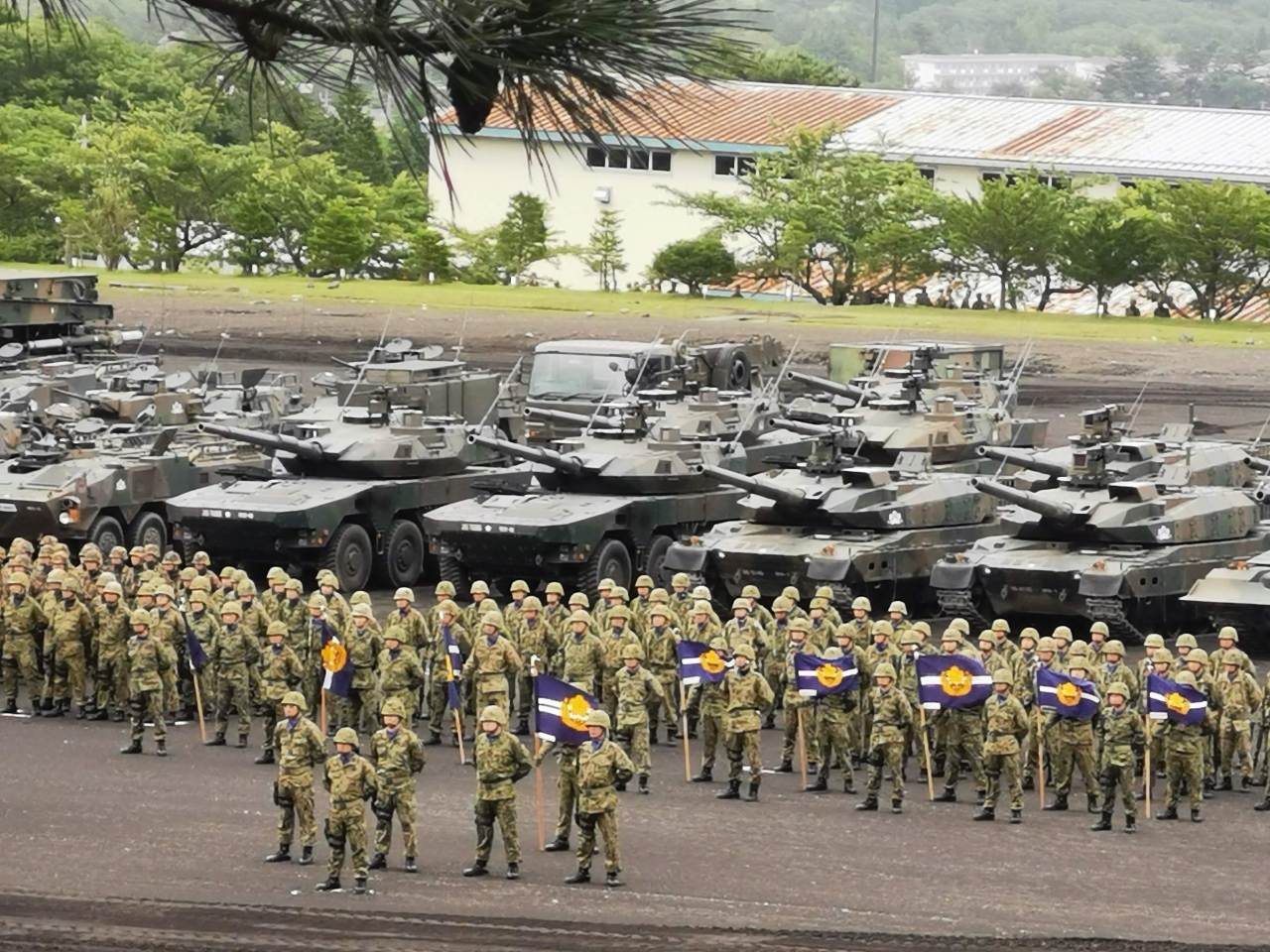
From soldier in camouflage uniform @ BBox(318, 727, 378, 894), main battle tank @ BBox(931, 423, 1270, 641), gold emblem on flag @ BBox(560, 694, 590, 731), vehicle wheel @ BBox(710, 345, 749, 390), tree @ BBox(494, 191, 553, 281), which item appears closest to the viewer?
soldier in camouflage uniform @ BBox(318, 727, 378, 894)

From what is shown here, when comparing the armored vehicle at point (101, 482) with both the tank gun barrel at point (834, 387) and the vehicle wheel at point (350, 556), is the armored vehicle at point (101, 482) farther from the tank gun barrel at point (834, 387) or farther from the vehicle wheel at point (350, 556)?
the tank gun barrel at point (834, 387)

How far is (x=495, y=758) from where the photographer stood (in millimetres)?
14680

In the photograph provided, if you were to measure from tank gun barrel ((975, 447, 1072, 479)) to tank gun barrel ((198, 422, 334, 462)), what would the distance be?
263 inches

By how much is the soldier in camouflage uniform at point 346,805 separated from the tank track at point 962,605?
386 inches

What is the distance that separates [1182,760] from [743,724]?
111 inches

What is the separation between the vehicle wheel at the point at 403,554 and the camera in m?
26.8

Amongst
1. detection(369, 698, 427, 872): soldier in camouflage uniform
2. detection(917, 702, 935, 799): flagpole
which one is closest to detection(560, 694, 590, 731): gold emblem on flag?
detection(369, 698, 427, 872): soldier in camouflage uniform

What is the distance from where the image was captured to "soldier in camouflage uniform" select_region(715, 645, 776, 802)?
17562mm

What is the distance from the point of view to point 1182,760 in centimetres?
1708

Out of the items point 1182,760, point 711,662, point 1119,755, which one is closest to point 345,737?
point 711,662

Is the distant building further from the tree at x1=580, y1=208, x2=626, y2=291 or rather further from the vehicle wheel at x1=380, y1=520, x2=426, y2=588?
the vehicle wheel at x1=380, y1=520, x2=426, y2=588

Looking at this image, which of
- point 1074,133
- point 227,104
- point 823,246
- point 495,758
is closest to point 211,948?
point 495,758

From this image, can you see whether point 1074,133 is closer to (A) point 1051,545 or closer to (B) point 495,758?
(A) point 1051,545

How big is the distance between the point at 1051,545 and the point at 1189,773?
696cm
